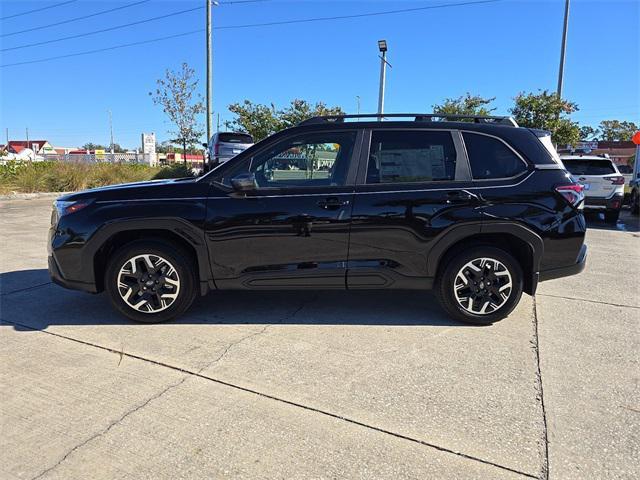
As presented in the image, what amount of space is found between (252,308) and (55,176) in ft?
51.2

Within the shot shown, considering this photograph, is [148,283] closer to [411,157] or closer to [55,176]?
[411,157]

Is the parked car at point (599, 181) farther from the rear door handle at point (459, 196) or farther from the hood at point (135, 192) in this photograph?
the hood at point (135, 192)

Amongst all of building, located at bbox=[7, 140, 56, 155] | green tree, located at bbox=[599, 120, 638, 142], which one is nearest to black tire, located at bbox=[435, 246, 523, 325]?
building, located at bbox=[7, 140, 56, 155]

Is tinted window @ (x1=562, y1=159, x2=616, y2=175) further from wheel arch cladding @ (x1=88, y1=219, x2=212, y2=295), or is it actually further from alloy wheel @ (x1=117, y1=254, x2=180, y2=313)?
alloy wheel @ (x1=117, y1=254, x2=180, y2=313)

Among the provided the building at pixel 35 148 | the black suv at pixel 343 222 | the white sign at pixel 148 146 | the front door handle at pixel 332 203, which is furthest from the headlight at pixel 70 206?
the building at pixel 35 148

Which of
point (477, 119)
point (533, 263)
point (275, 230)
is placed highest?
point (477, 119)

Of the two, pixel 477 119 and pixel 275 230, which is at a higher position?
pixel 477 119

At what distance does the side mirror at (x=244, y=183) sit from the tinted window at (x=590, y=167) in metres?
10.1

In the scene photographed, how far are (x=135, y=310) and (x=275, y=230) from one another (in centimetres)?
148

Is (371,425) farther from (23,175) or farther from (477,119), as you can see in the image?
→ (23,175)

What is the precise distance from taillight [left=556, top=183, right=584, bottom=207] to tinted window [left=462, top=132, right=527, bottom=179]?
378mm

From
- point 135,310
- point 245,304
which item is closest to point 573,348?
point 245,304

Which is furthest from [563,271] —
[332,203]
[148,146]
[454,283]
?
[148,146]

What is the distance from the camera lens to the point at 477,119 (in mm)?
4449
